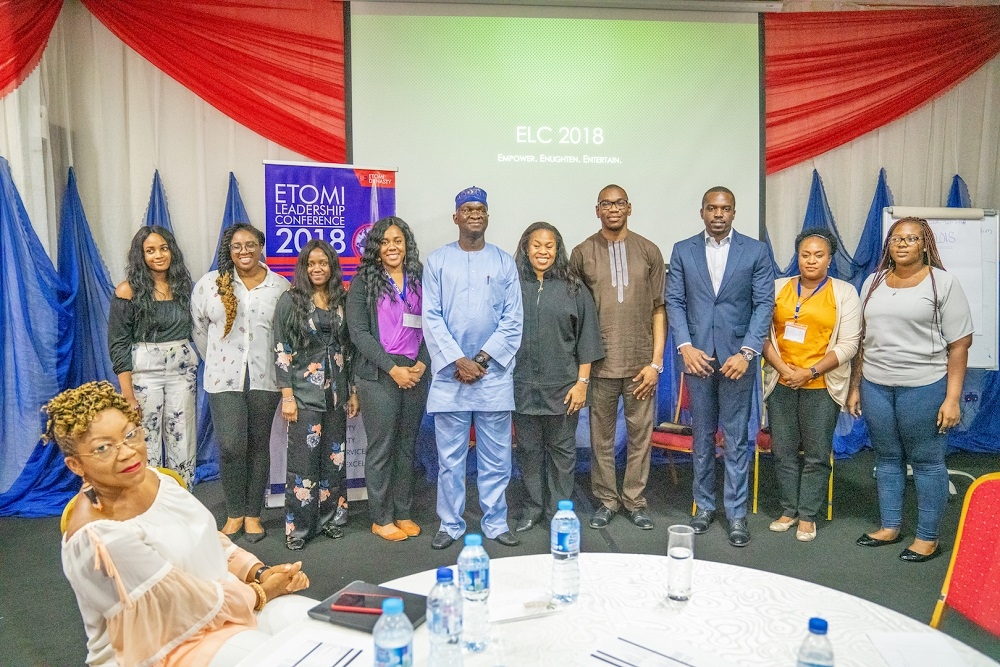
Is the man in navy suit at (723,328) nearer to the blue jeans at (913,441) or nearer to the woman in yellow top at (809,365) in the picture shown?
the woman in yellow top at (809,365)

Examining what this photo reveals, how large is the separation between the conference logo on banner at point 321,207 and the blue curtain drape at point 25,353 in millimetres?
1305

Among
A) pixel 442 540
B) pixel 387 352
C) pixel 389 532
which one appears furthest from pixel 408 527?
pixel 387 352

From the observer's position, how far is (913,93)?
512 cm

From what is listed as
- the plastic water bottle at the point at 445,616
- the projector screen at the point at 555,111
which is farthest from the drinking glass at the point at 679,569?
the projector screen at the point at 555,111

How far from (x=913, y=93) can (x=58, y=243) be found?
5.86 metres

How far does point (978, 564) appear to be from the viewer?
1.66m

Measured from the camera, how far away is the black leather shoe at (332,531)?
3516mm

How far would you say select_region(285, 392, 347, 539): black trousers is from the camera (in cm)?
340

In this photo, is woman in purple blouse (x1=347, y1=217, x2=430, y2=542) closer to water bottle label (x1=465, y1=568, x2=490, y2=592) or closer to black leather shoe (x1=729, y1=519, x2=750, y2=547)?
black leather shoe (x1=729, y1=519, x2=750, y2=547)

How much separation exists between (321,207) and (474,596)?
294 cm

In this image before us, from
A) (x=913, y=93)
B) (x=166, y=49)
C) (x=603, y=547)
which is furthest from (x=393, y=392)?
(x=913, y=93)

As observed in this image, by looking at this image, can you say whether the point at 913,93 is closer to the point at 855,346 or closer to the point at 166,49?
the point at 855,346

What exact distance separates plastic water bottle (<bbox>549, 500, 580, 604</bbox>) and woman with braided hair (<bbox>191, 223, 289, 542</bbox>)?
227 centimetres

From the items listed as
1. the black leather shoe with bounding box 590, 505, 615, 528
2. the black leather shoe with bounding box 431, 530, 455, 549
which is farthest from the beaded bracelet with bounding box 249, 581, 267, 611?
the black leather shoe with bounding box 590, 505, 615, 528
